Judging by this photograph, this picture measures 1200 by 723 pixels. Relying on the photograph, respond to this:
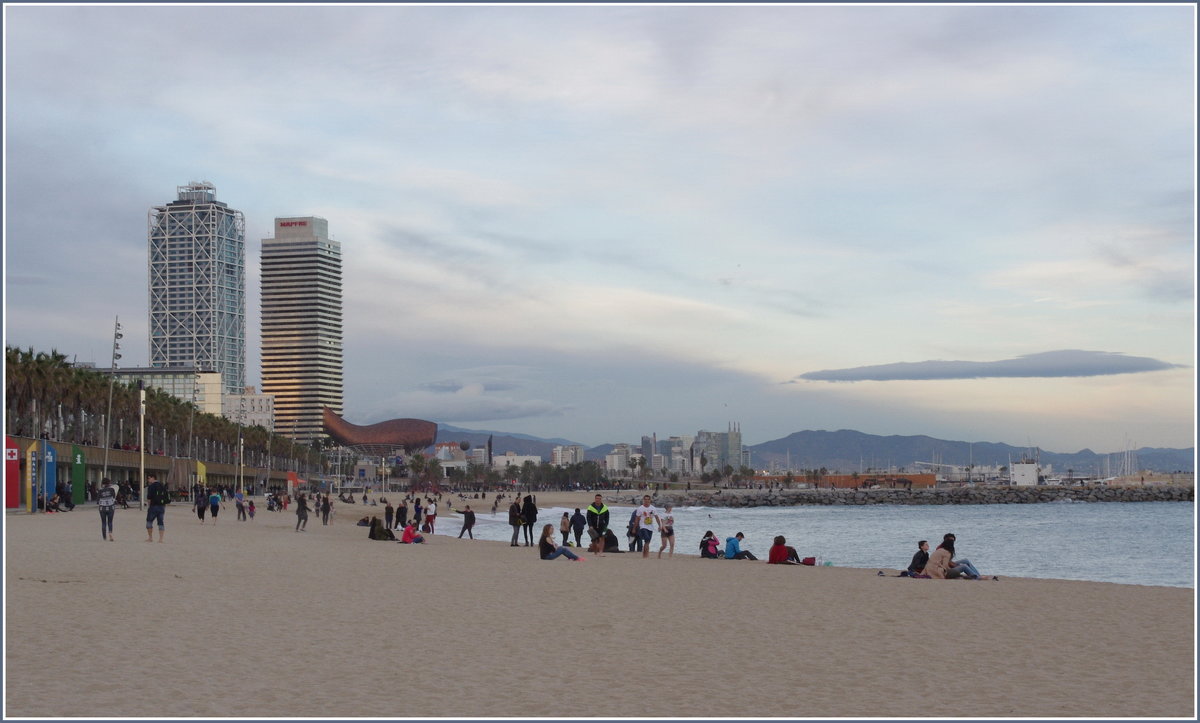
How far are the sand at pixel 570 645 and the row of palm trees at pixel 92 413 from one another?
38522 mm

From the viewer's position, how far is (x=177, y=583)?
1748 cm

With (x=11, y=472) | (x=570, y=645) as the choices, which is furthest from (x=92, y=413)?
(x=570, y=645)

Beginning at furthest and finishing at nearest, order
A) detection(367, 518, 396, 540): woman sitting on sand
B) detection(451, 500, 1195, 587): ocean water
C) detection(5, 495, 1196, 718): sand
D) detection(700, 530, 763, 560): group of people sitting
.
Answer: detection(451, 500, 1195, 587): ocean water → detection(367, 518, 396, 540): woman sitting on sand → detection(700, 530, 763, 560): group of people sitting → detection(5, 495, 1196, 718): sand

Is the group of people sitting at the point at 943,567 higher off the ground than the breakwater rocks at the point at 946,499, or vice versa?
the group of people sitting at the point at 943,567

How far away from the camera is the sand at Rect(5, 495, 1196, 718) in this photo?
8844 millimetres

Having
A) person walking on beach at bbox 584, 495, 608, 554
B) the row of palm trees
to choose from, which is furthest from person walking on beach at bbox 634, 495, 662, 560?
the row of palm trees

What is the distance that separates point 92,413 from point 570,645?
83.5 metres

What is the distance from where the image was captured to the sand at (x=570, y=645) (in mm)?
8844

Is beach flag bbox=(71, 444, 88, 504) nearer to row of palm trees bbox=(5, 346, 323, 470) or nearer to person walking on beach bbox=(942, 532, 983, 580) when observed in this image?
row of palm trees bbox=(5, 346, 323, 470)

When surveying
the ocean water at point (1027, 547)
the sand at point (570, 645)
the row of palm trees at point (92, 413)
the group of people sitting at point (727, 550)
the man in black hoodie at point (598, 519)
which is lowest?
the ocean water at point (1027, 547)

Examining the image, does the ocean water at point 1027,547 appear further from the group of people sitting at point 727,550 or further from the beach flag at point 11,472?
the beach flag at point 11,472

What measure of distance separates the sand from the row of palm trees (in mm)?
38522

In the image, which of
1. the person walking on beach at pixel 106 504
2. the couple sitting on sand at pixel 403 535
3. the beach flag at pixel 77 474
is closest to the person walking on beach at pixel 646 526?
the couple sitting on sand at pixel 403 535

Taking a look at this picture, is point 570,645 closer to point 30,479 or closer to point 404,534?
point 404,534
